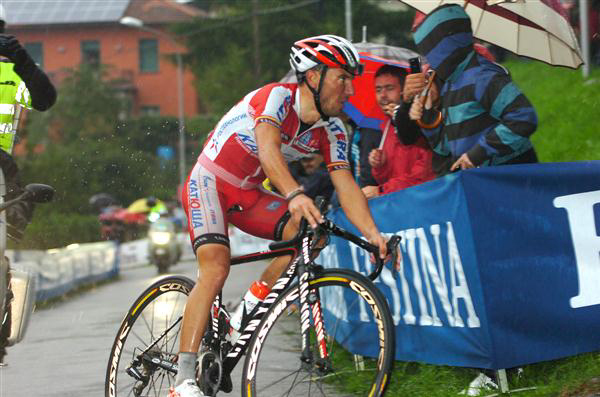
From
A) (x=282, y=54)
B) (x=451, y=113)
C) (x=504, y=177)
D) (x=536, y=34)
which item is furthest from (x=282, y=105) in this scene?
(x=282, y=54)

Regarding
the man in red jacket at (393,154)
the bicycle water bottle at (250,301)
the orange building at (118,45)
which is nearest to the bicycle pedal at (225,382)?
the bicycle water bottle at (250,301)

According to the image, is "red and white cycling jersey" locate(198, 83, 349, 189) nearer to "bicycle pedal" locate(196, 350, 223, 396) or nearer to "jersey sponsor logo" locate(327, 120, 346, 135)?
"jersey sponsor logo" locate(327, 120, 346, 135)

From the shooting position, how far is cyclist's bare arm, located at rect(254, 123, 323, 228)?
4.71 meters

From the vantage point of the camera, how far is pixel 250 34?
46.2 meters

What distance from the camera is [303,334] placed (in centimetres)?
466

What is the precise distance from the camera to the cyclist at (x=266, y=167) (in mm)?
5051

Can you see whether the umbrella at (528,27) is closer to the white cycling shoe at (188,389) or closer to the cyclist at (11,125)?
Result: the cyclist at (11,125)

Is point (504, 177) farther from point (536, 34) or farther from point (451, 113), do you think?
point (536, 34)

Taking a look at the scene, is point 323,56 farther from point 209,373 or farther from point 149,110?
point 149,110

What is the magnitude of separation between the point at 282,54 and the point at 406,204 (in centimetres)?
3732

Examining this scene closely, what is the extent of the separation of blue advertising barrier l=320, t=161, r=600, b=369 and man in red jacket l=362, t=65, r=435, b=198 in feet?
5.27

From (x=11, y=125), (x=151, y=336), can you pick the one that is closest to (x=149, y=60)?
(x=11, y=125)

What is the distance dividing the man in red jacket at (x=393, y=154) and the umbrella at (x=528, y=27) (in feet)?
2.32

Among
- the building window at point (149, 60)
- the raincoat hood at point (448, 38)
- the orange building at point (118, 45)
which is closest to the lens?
the raincoat hood at point (448, 38)
